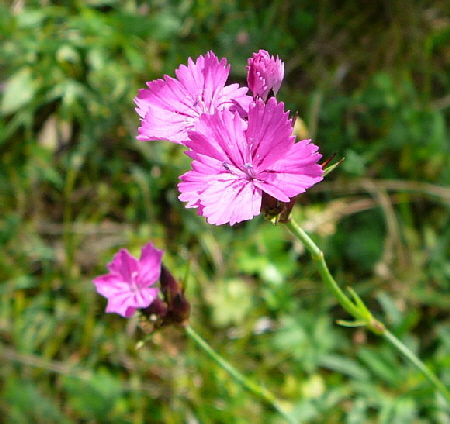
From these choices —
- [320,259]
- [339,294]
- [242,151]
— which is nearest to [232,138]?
[242,151]

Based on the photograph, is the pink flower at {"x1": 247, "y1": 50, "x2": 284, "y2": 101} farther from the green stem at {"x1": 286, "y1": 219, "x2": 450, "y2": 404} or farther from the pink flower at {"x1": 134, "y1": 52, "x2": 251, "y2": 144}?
the green stem at {"x1": 286, "y1": 219, "x2": 450, "y2": 404}

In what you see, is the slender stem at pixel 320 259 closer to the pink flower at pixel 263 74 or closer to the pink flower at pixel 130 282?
the pink flower at pixel 263 74

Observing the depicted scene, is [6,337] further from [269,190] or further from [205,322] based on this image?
[269,190]

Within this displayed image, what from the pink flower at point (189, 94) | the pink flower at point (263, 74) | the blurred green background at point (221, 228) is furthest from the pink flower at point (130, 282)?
the blurred green background at point (221, 228)

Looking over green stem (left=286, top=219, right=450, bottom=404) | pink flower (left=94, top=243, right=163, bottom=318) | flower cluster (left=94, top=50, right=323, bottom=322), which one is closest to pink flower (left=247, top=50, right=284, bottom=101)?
flower cluster (left=94, top=50, right=323, bottom=322)

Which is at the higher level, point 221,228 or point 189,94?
point 189,94

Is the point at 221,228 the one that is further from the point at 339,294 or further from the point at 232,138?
the point at 232,138
